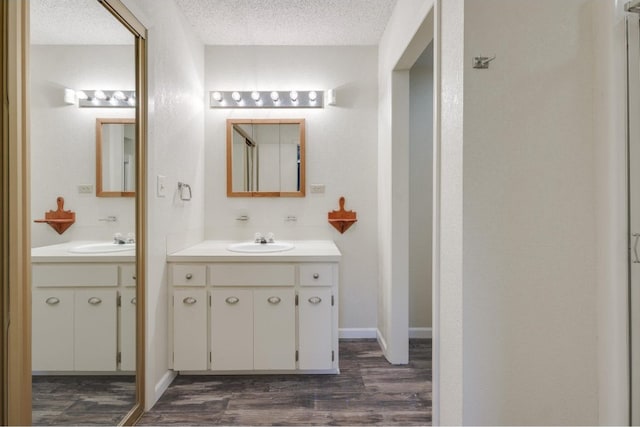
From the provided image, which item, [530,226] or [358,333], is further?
[358,333]

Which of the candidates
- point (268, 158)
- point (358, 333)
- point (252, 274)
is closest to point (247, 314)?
point (252, 274)

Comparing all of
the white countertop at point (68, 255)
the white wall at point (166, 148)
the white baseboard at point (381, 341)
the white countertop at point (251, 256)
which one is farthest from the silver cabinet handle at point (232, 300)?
the white baseboard at point (381, 341)

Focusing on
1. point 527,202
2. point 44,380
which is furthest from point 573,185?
point 44,380

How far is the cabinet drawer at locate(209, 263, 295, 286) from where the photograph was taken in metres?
2.10

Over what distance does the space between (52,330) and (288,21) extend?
2.38m

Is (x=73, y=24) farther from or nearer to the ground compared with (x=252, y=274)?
farther from the ground

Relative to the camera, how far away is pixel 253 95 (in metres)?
2.70

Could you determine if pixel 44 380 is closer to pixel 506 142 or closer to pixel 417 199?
pixel 506 142

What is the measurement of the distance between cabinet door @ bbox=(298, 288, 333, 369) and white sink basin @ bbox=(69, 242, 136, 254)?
1.05m

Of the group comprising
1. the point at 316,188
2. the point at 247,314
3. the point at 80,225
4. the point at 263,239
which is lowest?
the point at 247,314

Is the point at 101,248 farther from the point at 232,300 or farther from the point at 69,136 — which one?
the point at 232,300

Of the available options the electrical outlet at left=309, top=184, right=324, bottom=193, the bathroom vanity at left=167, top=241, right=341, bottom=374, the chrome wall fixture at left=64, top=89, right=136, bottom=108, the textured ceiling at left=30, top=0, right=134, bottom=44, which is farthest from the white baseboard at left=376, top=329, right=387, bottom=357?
the textured ceiling at left=30, top=0, right=134, bottom=44

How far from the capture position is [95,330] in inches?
58.9

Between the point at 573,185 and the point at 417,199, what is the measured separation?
1.63 meters
